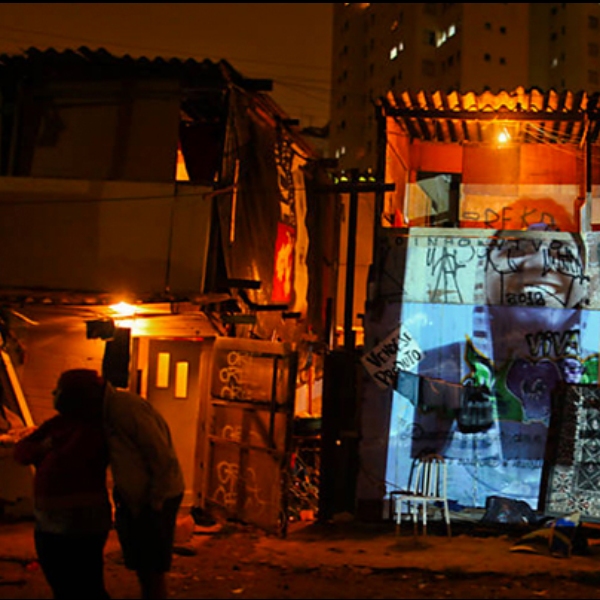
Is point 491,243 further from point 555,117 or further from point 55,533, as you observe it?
point 55,533

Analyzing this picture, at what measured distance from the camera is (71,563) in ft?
17.6

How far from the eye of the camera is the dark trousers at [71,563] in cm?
534

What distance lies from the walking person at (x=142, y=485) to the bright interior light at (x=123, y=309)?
205 inches

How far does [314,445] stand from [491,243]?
436 cm

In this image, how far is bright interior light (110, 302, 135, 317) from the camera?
10.6 meters

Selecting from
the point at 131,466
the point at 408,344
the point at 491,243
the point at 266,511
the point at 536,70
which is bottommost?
the point at 266,511

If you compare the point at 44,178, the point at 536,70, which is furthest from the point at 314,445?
the point at 536,70

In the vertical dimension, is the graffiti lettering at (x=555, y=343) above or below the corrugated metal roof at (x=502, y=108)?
below

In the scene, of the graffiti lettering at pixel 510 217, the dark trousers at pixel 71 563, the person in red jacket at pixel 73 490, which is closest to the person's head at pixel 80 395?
the person in red jacket at pixel 73 490

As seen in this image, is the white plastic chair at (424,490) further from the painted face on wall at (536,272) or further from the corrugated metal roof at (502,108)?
the corrugated metal roof at (502,108)

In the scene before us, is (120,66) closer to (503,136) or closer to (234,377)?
(234,377)

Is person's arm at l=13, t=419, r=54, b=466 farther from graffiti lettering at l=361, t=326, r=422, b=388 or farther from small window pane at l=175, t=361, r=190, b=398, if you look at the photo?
small window pane at l=175, t=361, r=190, b=398

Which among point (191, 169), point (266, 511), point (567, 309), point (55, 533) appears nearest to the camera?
point (55, 533)

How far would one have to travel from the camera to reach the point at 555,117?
39.6 feet
